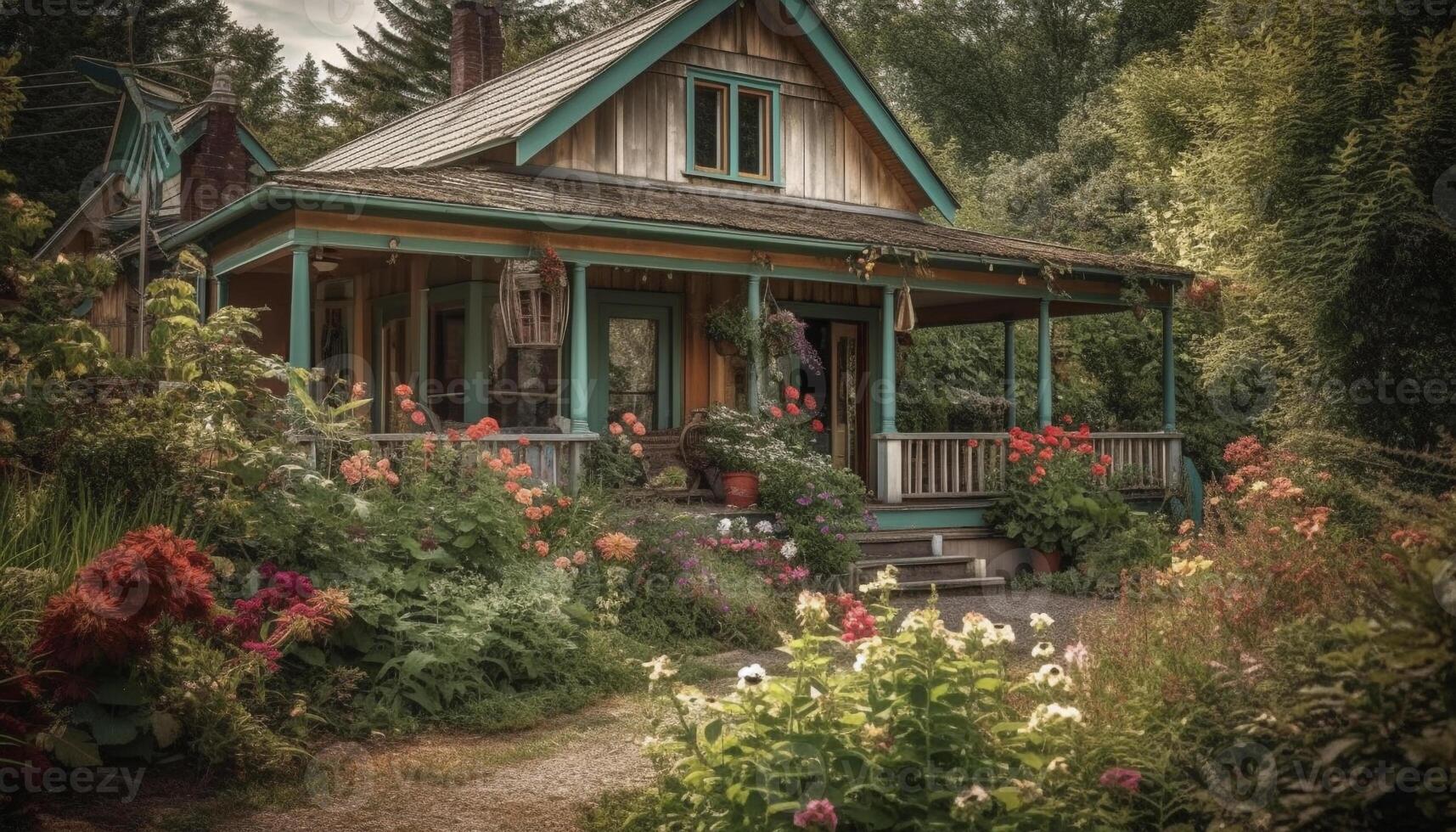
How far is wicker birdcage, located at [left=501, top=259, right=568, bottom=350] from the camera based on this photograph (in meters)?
11.5

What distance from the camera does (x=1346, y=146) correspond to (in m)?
10.9

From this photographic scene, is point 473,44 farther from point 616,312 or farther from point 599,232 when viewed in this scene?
point 599,232

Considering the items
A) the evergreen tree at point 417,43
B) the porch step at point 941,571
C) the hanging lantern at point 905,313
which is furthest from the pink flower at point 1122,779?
the evergreen tree at point 417,43

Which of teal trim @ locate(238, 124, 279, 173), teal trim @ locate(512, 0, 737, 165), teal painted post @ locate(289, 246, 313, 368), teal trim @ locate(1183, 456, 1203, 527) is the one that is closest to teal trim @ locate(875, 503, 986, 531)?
teal trim @ locate(1183, 456, 1203, 527)

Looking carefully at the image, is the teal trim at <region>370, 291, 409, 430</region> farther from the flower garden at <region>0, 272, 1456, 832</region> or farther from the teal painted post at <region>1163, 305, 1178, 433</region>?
the teal painted post at <region>1163, 305, 1178, 433</region>

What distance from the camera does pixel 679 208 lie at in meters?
13.1

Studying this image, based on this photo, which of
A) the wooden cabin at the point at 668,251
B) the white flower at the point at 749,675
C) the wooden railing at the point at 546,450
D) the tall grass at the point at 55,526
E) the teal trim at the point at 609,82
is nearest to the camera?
the white flower at the point at 749,675

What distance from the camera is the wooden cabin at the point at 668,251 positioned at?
11.8 m

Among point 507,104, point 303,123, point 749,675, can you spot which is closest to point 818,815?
point 749,675

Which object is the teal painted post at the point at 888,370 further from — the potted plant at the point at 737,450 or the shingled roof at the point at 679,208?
the potted plant at the point at 737,450

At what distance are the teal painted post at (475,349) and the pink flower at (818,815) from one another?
10.2 meters

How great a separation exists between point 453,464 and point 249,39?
32337 millimetres

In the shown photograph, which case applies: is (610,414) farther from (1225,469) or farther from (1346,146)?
(1225,469)

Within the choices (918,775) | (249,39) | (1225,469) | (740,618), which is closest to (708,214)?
(740,618)
